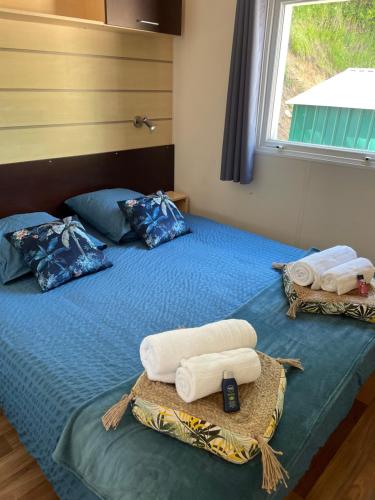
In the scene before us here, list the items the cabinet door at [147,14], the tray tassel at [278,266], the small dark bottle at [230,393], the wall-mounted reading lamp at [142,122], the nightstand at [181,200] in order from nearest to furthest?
the small dark bottle at [230,393] → the tray tassel at [278,266] → the cabinet door at [147,14] → the wall-mounted reading lamp at [142,122] → the nightstand at [181,200]

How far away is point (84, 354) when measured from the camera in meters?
1.42

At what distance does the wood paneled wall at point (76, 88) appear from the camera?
219 centimetres

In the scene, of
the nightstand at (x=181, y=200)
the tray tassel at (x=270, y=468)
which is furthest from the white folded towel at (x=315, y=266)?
the nightstand at (x=181, y=200)

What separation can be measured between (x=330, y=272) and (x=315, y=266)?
7cm

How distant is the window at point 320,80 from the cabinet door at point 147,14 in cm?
67

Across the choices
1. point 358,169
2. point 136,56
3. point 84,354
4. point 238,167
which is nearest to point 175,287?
point 84,354

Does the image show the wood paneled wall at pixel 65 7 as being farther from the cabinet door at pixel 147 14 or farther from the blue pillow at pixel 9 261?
the blue pillow at pixel 9 261

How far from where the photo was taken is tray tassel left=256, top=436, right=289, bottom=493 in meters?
0.96

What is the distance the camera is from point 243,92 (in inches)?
98.2

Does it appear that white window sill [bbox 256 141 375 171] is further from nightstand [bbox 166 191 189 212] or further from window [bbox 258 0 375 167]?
nightstand [bbox 166 191 189 212]

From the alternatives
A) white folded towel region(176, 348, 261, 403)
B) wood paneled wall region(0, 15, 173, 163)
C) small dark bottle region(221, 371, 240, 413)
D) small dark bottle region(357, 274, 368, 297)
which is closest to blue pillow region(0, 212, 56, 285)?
wood paneled wall region(0, 15, 173, 163)

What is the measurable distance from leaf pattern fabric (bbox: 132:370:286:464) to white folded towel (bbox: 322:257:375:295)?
81cm

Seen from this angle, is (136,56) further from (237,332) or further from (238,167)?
(237,332)

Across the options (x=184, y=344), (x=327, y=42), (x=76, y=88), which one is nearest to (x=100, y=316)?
(x=184, y=344)
